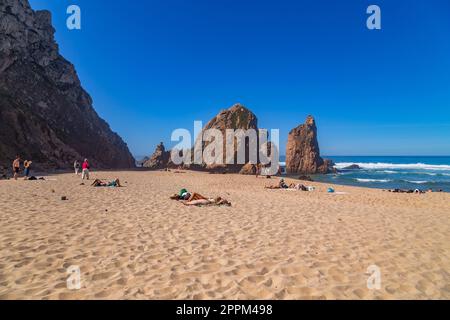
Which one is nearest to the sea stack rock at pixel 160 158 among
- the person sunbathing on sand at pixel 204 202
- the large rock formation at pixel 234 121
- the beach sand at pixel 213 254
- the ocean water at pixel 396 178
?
the large rock formation at pixel 234 121

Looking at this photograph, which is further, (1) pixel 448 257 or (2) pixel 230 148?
(2) pixel 230 148

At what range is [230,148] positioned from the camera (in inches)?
2549

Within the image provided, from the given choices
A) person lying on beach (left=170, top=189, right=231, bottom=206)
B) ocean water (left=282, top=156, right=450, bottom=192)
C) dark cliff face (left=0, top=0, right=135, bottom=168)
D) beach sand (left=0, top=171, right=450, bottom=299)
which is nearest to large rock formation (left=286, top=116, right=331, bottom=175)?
ocean water (left=282, top=156, right=450, bottom=192)

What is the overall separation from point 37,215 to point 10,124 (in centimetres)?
3695

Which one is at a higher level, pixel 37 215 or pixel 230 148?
pixel 230 148

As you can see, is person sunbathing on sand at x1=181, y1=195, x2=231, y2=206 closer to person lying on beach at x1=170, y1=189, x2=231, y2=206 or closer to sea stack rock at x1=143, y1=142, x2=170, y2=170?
person lying on beach at x1=170, y1=189, x2=231, y2=206

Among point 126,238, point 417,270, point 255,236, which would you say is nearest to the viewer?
point 417,270

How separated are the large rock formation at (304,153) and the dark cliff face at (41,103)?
4163cm

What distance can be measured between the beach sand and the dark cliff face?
103ft

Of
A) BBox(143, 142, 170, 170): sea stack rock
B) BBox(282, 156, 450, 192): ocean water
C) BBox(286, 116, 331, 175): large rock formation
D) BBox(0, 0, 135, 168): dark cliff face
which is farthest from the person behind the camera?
BBox(143, 142, 170, 170): sea stack rock

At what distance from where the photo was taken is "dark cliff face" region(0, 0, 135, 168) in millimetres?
37969

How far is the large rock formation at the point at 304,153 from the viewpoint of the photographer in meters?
68.1
